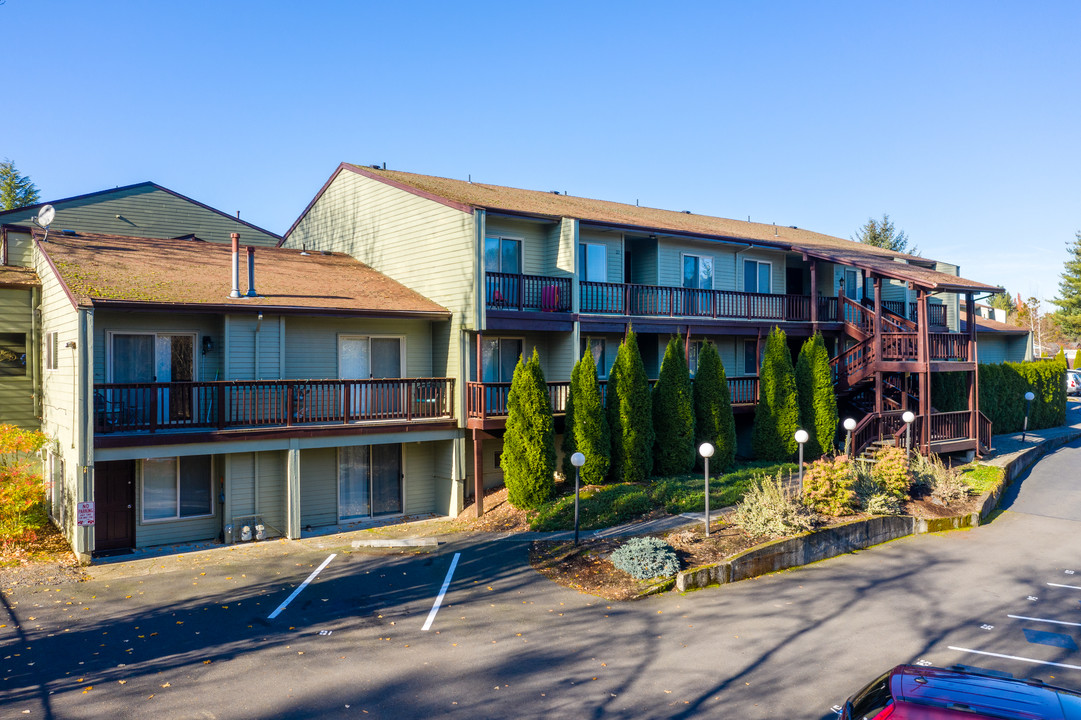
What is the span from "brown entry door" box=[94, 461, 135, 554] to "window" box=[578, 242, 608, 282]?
41.6ft

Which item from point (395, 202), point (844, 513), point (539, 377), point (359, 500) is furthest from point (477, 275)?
point (844, 513)

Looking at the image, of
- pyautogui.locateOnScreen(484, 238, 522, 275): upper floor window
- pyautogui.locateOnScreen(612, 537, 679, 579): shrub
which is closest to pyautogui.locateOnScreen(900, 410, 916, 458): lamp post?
pyautogui.locateOnScreen(612, 537, 679, 579): shrub

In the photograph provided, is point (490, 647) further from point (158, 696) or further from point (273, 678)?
point (158, 696)

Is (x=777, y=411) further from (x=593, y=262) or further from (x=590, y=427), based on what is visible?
(x=593, y=262)

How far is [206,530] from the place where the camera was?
17.1 m

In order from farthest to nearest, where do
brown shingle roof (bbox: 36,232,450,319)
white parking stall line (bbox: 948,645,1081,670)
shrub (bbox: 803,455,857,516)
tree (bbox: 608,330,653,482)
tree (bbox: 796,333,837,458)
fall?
tree (bbox: 796,333,837,458), tree (bbox: 608,330,653,482), shrub (bbox: 803,455,857,516), brown shingle roof (bbox: 36,232,450,319), white parking stall line (bbox: 948,645,1081,670)

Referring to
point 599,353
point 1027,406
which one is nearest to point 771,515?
point 599,353

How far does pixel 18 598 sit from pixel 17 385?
26.4 feet

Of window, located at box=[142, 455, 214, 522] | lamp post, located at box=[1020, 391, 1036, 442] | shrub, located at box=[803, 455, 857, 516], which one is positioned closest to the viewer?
shrub, located at box=[803, 455, 857, 516]

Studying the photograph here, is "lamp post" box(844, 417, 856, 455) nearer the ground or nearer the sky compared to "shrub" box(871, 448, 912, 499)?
nearer the sky

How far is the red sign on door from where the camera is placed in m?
14.5

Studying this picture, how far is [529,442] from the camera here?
17859 mm

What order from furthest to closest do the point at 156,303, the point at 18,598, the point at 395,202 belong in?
the point at 395,202 → the point at 156,303 → the point at 18,598

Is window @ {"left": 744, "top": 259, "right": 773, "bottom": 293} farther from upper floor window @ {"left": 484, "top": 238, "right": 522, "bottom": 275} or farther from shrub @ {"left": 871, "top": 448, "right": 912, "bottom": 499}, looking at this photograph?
upper floor window @ {"left": 484, "top": 238, "right": 522, "bottom": 275}
